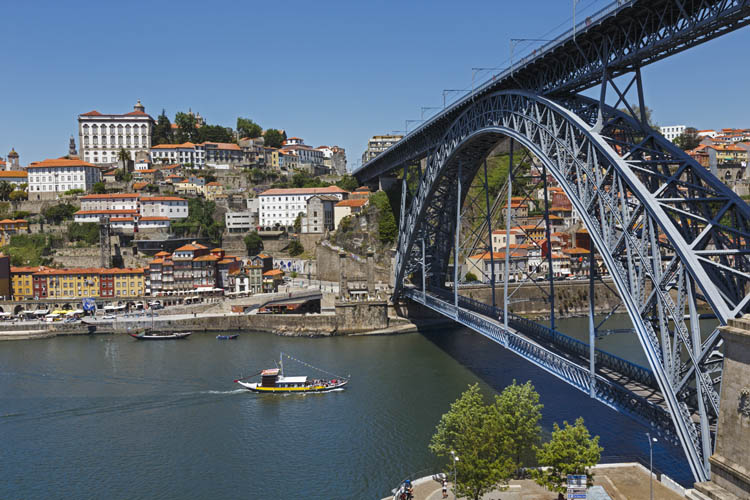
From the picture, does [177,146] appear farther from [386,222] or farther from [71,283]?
[386,222]

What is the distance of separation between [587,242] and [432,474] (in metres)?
35.1

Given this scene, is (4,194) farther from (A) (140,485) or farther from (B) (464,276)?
(A) (140,485)

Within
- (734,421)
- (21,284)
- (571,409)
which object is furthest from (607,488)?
(21,284)

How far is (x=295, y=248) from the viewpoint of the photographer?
51031mm

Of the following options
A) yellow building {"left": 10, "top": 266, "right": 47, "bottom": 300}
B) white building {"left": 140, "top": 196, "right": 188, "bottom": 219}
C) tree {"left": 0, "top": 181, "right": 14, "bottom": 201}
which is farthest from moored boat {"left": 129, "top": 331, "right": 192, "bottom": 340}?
tree {"left": 0, "top": 181, "right": 14, "bottom": 201}

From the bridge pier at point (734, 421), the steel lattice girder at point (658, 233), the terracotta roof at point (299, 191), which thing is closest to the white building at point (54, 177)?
the terracotta roof at point (299, 191)

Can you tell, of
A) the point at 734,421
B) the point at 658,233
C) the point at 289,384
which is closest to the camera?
the point at 734,421

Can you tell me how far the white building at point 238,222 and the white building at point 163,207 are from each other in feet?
12.1

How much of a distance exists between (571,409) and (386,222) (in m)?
26.1

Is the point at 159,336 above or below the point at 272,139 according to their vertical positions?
below

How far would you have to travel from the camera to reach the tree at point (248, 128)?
257 ft

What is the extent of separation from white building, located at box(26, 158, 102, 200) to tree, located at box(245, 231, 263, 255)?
20.3m

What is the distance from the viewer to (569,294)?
3766 centimetres

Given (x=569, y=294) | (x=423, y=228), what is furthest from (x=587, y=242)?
(x=423, y=228)
